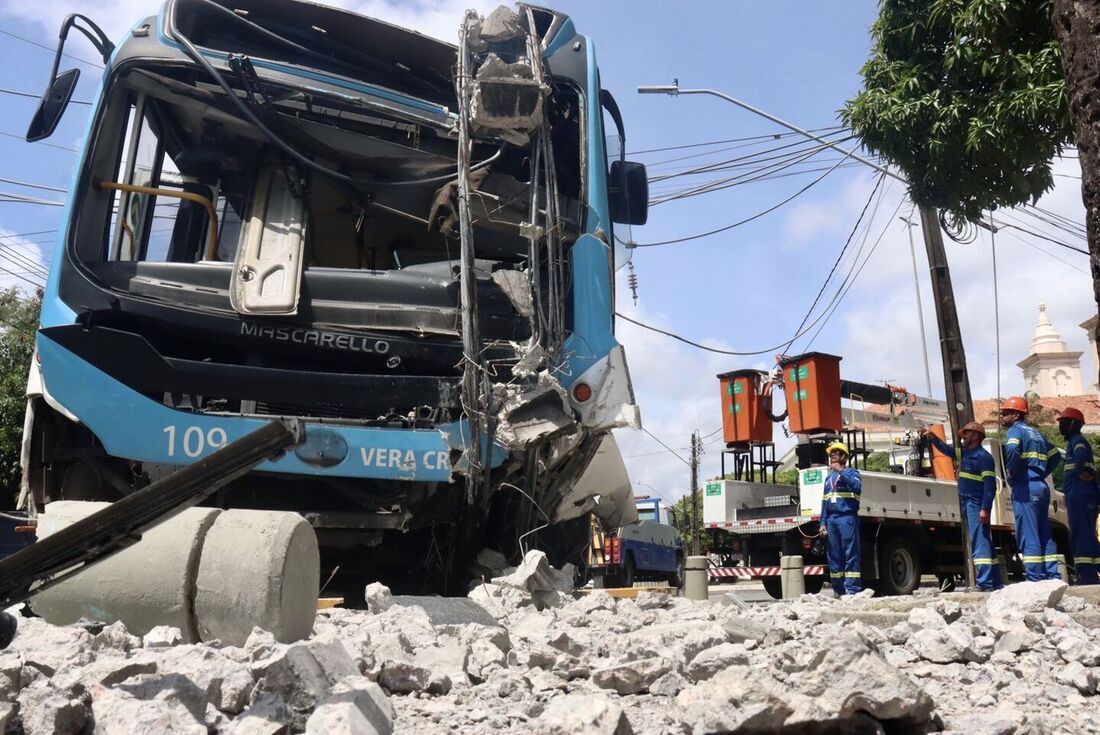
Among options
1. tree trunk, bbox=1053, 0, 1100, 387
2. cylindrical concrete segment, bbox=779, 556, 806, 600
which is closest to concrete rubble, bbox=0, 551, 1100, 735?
tree trunk, bbox=1053, 0, 1100, 387

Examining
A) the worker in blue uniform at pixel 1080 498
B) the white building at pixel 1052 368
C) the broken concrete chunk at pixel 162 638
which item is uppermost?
the white building at pixel 1052 368

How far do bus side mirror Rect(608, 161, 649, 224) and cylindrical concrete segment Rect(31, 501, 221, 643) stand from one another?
3.73 metres

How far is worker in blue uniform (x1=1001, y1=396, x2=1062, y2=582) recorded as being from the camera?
7094 mm

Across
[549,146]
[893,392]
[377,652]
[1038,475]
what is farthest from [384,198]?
[893,392]

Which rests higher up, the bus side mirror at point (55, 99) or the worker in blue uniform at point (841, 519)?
the bus side mirror at point (55, 99)

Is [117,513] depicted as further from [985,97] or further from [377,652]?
[985,97]

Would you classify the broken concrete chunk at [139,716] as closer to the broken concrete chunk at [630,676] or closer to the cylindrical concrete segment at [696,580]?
the broken concrete chunk at [630,676]

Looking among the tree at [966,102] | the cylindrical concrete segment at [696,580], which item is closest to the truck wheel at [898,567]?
the cylindrical concrete segment at [696,580]

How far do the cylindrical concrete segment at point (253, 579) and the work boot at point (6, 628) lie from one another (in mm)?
979

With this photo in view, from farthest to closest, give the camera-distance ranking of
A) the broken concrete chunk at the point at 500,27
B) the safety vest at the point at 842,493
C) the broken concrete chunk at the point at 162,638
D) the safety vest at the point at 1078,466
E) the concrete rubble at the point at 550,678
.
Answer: the safety vest at the point at 842,493 < the safety vest at the point at 1078,466 < the broken concrete chunk at the point at 500,27 < the broken concrete chunk at the point at 162,638 < the concrete rubble at the point at 550,678

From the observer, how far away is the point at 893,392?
14867 millimetres

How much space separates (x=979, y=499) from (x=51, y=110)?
7122 mm

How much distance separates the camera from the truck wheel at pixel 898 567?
1141 centimetres

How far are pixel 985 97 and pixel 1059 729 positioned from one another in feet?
17.9
